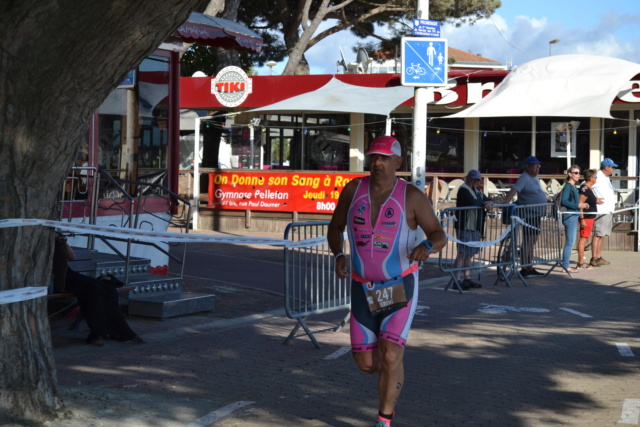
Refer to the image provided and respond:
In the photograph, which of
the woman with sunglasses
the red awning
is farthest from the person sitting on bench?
the woman with sunglasses

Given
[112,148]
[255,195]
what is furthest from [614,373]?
[255,195]

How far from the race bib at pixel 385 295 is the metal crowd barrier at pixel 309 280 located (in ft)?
9.99

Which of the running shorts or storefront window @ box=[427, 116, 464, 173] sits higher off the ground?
storefront window @ box=[427, 116, 464, 173]

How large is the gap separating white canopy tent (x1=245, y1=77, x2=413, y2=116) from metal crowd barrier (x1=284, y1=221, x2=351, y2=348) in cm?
1152

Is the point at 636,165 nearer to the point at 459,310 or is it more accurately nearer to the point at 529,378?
the point at 459,310

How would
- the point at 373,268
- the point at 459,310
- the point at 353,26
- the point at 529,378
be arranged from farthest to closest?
the point at 353,26 → the point at 459,310 → the point at 529,378 → the point at 373,268

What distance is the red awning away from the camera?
12188 millimetres

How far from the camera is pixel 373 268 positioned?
5652 millimetres

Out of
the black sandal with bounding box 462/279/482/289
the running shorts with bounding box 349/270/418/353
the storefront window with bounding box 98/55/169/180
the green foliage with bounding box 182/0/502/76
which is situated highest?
the green foliage with bounding box 182/0/502/76

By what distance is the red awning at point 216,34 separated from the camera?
12.2 m

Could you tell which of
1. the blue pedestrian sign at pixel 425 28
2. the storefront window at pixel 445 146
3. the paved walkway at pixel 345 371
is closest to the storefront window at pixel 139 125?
the paved walkway at pixel 345 371

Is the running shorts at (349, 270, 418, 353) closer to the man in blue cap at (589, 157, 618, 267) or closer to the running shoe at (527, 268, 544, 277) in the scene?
the running shoe at (527, 268, 544, 277)

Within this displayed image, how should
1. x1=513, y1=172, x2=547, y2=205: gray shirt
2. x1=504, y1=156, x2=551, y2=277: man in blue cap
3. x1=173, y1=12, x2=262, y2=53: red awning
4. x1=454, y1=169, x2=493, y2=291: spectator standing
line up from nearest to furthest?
x1=173, y1=12, x2=262, y2=53: red awning → x1=454, y1=169, x2=493, y2=291: spectator standing → x1=504, y1=156, x2=551, y2=277: man in blue cap → x1=513, y1=172, x2=547, y2=205: gray shirt

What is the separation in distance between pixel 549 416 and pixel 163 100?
898 cm
